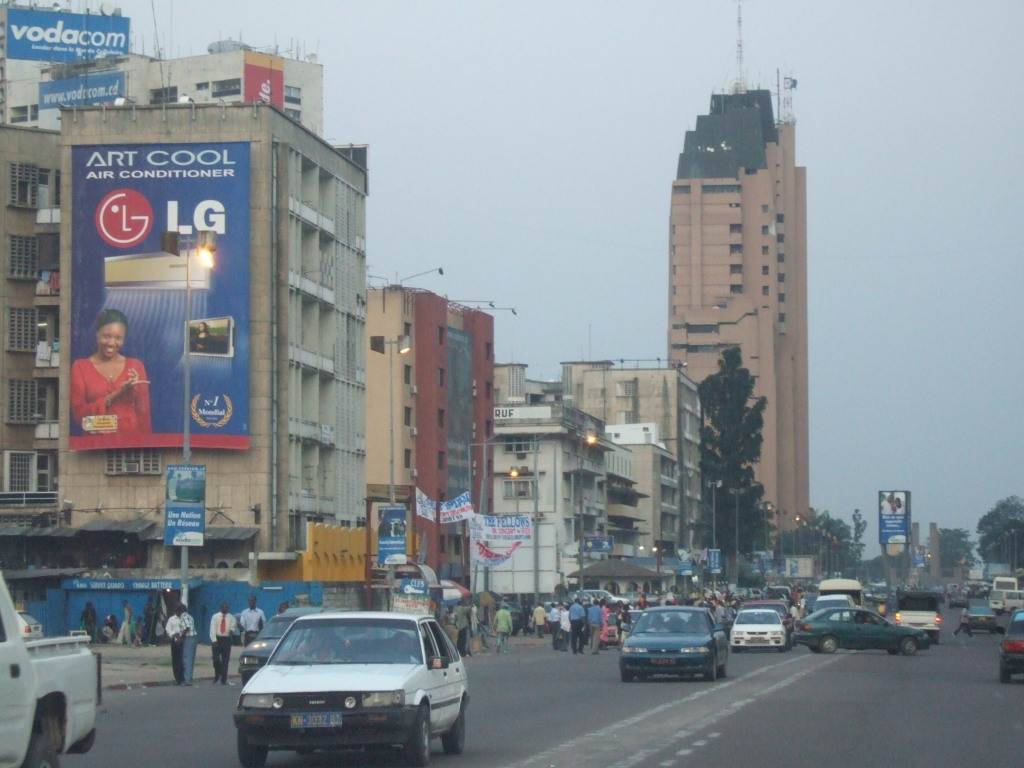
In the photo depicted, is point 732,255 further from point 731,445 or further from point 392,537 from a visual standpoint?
point 392,537

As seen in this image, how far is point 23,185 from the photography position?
67.3 m

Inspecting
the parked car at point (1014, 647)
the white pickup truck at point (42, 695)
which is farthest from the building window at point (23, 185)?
the white pickup truck at point (42, 695)

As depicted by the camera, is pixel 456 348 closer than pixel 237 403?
No

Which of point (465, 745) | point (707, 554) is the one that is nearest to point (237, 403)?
point (465, 745)

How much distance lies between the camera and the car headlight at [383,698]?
15898mm

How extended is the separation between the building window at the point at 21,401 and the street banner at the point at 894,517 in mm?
62795

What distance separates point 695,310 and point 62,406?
117 metres

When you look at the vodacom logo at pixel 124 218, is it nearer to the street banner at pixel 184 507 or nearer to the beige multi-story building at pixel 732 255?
the street banner at pixel 184 507

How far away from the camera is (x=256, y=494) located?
202 ft

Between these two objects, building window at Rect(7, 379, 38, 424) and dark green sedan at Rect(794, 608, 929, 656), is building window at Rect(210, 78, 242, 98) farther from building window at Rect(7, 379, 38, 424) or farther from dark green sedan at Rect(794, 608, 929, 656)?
dark green sedan at Rect(794, 608, 929, 656)

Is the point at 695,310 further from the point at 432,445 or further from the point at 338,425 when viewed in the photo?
the point at 338,425

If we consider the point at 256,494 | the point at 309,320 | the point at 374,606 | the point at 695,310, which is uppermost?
the point at 695,310

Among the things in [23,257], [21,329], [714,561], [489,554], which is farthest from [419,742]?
[714,561]

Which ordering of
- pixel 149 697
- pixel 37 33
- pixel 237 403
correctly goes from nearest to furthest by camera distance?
pixel 149 697
pixel 237 403
pixel 37 33
